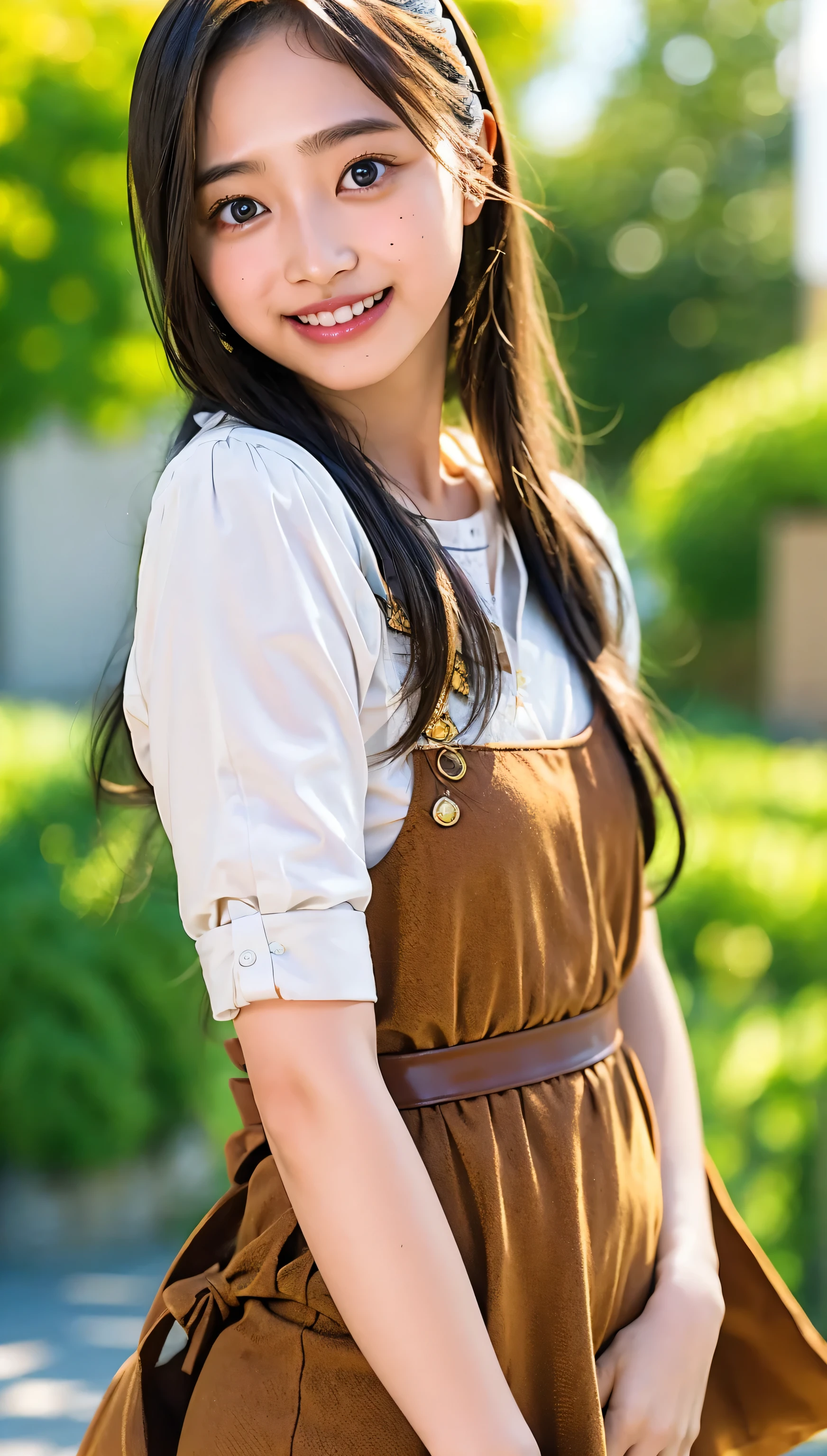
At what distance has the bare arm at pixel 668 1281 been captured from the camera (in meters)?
1.14

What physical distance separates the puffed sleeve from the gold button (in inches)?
3.4

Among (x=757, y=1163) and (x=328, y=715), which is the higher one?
(x=328, y=715)

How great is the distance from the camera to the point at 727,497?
6582mm

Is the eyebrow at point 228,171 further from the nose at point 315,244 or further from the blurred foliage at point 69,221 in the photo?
the blurred foliage at point 69,221

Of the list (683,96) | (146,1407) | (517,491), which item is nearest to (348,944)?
(146,1407)

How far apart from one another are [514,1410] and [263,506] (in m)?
0.66

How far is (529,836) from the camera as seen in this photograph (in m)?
1.12

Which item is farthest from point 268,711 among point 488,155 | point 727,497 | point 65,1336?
point 727,497

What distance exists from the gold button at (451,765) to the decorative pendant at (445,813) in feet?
0.06

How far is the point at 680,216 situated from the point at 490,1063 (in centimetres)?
2143

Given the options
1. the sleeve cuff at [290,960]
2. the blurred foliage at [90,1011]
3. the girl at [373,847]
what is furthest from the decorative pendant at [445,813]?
the blurred foliage at [90,1011]

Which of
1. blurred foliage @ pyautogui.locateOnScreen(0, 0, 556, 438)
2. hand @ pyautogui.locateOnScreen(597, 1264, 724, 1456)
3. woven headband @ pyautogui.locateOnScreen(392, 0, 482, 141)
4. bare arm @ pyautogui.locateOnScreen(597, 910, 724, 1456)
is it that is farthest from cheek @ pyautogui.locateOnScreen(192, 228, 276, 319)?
blurred foliage @ pyautogui.locateOnScreen(0, 0, 556, 438)

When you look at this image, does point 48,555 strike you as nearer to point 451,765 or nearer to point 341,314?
point 341,314

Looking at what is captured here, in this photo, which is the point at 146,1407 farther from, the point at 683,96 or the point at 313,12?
the point at 683,96
